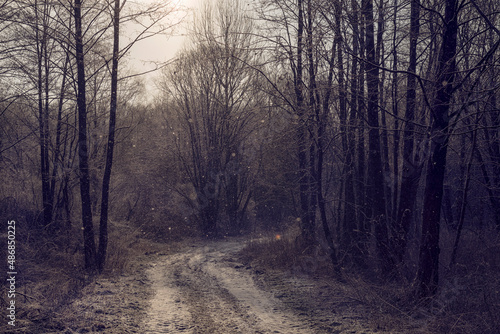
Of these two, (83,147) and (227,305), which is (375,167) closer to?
(227,305)

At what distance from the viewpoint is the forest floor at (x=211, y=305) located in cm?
601

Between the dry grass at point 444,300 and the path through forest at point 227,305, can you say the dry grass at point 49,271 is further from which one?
the dry grass at point 444,300

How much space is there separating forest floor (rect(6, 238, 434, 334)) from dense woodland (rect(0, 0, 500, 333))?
124 cm

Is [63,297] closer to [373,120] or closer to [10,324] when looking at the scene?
[10,324]

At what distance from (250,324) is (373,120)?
5.18m

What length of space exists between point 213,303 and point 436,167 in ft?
16.2

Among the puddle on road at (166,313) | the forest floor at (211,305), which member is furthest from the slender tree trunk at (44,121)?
the puddle on road at (166,313)

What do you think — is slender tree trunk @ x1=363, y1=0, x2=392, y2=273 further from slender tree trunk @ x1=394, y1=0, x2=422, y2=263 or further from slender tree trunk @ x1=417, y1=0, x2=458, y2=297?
slender tree trunk @ x1=417, y1=0, x2=458, y2=297

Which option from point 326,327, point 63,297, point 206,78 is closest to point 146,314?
point 63,297

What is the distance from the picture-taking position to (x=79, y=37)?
926 centimetres

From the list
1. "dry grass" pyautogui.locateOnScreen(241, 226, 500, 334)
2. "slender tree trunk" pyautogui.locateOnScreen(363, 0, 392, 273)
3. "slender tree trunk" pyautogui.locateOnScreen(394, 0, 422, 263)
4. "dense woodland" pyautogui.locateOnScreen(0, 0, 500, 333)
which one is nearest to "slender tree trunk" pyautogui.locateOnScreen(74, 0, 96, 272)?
"dense woodland" pyautogui.locateOnScreen(0, 0, 500, 333)

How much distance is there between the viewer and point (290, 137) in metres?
9.99

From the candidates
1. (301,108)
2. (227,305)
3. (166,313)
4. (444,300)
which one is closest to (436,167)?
(444,300)

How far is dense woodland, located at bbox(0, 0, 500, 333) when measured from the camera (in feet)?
23.7
